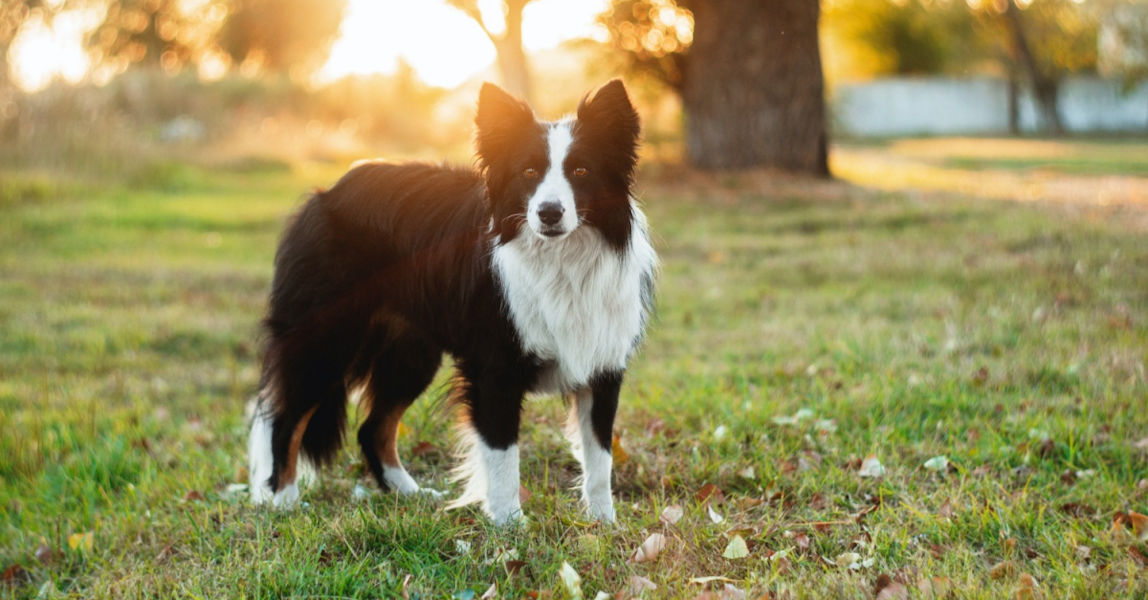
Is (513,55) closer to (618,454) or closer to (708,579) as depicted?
(618,454)

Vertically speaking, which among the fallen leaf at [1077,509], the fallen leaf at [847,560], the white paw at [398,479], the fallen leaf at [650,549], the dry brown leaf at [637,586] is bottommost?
the fallen leaf at [1077,509]

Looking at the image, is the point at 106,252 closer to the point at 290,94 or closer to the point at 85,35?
the point at 290,94

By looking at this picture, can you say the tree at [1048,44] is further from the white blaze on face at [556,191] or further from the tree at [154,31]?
the white blaze on face at [556,191]

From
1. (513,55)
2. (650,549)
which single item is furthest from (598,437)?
(513,55)

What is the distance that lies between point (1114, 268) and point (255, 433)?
606 centimetres

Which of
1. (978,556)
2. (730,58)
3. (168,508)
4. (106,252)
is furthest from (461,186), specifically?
(730,58)

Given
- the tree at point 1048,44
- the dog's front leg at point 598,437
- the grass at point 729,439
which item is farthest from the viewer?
the tree at point 1048,44

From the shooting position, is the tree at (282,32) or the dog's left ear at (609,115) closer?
the dog's left ear at (609,115)

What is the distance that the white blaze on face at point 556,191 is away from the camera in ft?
10.3

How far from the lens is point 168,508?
412cm

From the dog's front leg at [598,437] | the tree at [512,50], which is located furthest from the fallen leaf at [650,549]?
the tree at [512,50]

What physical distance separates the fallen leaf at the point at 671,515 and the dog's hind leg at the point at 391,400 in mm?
1118

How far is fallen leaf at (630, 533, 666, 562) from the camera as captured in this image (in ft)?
Result: 10.5

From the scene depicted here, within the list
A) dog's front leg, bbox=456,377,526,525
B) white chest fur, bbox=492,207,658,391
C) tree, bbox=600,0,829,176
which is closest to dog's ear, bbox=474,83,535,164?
white chest fur, bbox=492,207,658,391
